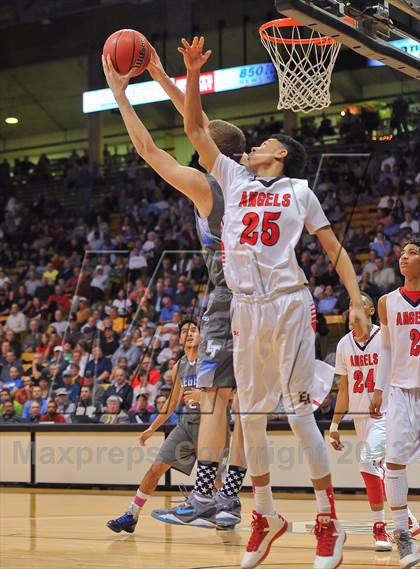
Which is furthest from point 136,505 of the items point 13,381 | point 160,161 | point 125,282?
point 125,282

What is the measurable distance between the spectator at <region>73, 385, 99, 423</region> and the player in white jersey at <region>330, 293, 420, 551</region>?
→ 5733 millimetres

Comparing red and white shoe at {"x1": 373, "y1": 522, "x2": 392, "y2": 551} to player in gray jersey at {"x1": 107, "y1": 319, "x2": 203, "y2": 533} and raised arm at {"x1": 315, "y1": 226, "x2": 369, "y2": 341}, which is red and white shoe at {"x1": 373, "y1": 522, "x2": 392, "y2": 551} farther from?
raised arm at {"x1": 315, "y1": 226, "x2": 369, "y2": 341}

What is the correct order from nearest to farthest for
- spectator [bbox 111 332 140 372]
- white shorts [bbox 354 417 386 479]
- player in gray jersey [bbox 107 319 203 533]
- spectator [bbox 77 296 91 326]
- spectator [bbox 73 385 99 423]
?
white shorts [bbox 354 417 386 479] < player in gray jersey [bbox 107 319 203 533] < spectator [bbox 73 385 99 423] < spectator [bbox 111 332 140 372] < spectator [bbox 77 296 91 326]

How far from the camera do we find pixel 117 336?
16797 mm

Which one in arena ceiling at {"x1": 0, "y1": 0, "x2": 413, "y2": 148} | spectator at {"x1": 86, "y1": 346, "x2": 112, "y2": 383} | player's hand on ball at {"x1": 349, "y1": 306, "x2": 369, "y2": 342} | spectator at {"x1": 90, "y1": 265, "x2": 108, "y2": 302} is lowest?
player's hand on ball at {"x1": 349, "y1": 306, "x2": 369, "y2": 342}

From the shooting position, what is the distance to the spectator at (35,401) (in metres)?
15.0

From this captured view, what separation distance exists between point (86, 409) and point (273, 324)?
31.5ft

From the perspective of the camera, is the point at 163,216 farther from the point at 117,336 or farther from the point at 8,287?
the point at 117,336

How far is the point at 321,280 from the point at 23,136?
1842cm

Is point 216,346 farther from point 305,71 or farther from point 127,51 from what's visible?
point 305,71

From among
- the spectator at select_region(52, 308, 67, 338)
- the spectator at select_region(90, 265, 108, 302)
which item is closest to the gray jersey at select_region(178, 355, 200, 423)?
the spectator at select_region(52, 308, 67, 338)

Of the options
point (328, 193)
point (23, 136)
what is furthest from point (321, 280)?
point (23, 136)

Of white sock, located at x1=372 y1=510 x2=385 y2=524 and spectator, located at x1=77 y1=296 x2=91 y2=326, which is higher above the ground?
spectator, located at x1=77 y1=296 x2=91 y2=326

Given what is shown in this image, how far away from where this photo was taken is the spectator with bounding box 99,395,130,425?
1360cm
